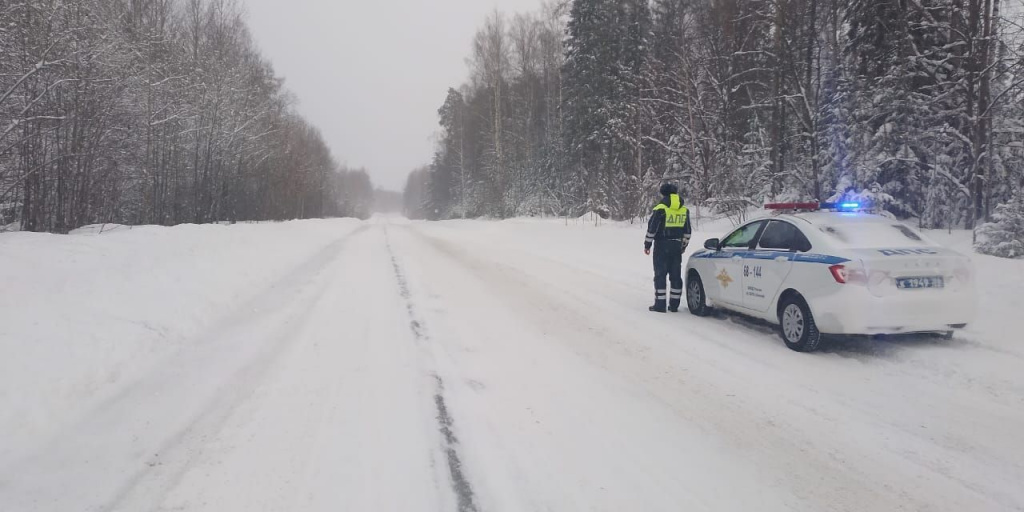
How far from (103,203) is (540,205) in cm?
2544

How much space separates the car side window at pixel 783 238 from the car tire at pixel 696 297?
1.35 m

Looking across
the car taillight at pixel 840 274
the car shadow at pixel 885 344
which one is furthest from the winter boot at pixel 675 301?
the car taillight at pixel 840 274

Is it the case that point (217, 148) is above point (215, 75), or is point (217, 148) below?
below

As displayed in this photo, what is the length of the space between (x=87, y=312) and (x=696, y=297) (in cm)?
775

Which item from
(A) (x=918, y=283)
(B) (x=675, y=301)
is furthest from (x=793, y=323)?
(B) (x=675, y=301)

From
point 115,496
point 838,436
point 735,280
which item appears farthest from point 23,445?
point 735,280

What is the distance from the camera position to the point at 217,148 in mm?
24922

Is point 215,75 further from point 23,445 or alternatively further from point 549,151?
point 23,445

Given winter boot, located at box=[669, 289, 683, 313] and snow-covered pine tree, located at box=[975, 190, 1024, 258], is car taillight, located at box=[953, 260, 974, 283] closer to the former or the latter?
winter boot, located at box=[669, 289, 683, 313]

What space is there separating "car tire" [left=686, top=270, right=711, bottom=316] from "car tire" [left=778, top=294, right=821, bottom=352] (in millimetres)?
1681

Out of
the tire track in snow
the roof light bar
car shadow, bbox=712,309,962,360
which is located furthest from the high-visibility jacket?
the tire track in snow

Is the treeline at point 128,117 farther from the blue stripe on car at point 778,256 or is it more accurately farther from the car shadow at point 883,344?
the car shadow at point 883,344

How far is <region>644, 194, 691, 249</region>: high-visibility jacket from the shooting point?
793 cm

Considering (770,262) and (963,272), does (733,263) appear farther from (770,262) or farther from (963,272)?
(963,272)
